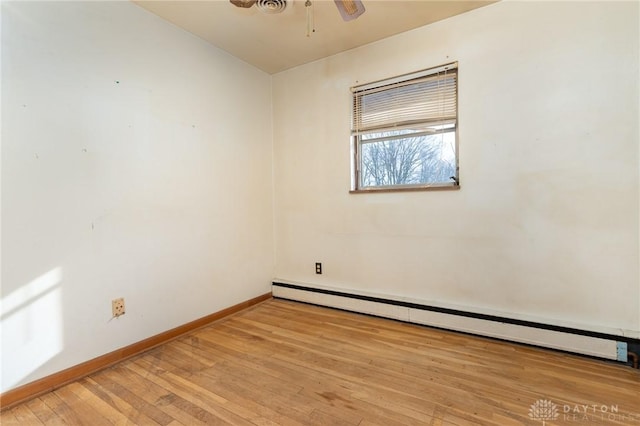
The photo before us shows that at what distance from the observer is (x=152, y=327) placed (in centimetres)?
218

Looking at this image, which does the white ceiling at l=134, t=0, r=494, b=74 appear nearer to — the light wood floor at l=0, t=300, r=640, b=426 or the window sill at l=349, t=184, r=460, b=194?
the window sill at l=349, t=184, r=460, b=194

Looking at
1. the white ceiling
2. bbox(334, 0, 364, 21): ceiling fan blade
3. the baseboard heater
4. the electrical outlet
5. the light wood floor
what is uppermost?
the white ceiling

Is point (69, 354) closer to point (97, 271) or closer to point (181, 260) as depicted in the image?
point (97, 271)

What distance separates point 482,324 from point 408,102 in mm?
1889

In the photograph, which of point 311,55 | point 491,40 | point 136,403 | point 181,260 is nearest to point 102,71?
point 181,260

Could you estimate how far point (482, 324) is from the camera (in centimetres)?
222

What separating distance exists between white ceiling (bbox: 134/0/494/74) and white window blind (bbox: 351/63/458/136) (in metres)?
0.40

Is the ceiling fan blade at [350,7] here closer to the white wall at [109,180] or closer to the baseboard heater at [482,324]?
the white wall at [109,180]

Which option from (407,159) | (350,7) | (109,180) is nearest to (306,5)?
(350,7)

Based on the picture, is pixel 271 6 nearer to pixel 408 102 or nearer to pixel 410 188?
pixel 408 102

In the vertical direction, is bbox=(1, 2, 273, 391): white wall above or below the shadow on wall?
above

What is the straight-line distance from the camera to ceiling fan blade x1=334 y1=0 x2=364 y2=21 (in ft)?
5.38

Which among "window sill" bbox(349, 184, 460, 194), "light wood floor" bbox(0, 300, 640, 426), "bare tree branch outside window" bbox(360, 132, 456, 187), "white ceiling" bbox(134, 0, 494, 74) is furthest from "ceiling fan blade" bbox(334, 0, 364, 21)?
"light wood floor" bbox(0, 300, 640, 426)

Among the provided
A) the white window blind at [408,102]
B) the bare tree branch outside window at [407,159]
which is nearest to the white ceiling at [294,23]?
the white window blind at [408,102]
